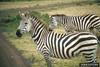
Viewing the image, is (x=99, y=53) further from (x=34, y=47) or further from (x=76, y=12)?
(x=34, y=47)

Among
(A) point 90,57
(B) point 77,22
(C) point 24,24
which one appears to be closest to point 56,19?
(B) point 77,22

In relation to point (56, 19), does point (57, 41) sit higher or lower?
lower

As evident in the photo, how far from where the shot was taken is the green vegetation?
300cm

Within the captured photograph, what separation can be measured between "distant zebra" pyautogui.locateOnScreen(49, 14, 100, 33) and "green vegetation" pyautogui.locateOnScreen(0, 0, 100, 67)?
0.06 m

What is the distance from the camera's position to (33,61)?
3.01 meters

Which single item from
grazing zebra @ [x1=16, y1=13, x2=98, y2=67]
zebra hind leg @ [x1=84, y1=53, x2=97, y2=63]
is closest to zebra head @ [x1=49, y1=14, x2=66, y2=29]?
grazing zebra @ [x1=16, y1=13, x2=98, y2=67]

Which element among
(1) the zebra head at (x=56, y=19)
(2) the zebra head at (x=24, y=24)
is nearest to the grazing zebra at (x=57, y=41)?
(2) the zebra head at (x=24, y=24)

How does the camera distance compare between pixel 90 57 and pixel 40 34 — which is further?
pixel 40 34

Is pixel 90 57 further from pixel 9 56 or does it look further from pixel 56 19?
pixel 9 56

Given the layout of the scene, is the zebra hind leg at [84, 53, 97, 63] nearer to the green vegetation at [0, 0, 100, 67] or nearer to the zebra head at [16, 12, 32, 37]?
the green vegetation at [0, 0, 100, 67]

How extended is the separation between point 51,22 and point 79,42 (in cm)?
46

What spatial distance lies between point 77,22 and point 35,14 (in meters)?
0.55

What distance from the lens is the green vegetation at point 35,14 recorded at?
3000 millimetres

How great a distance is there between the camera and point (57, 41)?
9.68 ft
